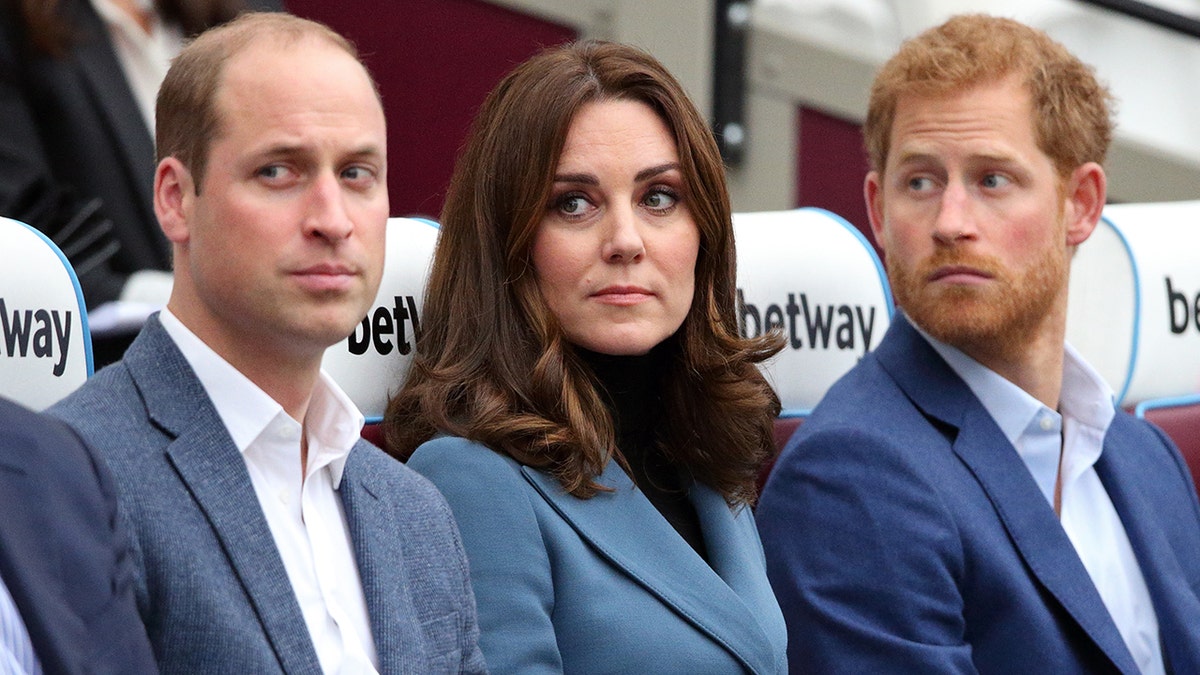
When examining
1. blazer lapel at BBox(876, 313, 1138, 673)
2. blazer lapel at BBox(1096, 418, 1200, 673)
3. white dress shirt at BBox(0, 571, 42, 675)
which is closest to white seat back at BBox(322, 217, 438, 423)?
blazer lapel at BBox(876, 313, 1138, 673)

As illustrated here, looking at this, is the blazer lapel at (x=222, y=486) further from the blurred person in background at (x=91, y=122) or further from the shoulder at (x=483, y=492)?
the blurred person in background at (x=91, y=122)

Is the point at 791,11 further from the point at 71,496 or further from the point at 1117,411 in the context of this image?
the point at 71,496

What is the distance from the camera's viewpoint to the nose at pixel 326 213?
168cm

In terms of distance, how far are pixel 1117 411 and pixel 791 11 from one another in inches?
80.1

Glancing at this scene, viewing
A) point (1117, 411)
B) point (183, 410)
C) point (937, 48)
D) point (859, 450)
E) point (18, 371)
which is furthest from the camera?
point (1117, 411)

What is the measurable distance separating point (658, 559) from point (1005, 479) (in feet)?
1.81

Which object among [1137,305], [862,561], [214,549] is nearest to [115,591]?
[214,549]

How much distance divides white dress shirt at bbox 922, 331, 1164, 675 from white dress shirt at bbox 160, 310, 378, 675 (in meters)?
1.01

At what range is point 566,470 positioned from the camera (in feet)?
6.63

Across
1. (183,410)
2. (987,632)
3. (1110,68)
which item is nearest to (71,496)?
(183,410)

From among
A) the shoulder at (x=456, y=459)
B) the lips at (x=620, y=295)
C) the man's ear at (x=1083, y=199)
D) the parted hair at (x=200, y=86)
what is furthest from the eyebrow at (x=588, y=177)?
the man's ear at (x=1083, y=199)

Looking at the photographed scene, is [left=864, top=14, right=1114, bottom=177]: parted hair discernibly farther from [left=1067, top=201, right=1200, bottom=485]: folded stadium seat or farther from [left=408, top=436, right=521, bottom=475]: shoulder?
[left=408, top=436, right=521, bottom=475]: shoulder

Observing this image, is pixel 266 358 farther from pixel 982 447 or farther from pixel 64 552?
pixel 982 447

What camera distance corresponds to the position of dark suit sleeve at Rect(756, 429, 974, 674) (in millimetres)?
2170
